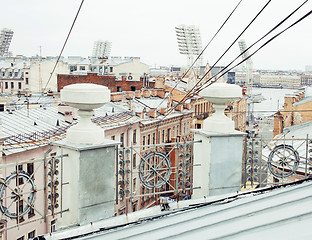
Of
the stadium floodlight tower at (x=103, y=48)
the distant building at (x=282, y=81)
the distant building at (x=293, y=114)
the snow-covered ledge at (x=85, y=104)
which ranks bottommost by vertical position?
the distant building at (x=293, y=114)

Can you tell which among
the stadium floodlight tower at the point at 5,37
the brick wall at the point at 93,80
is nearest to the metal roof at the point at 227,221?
the brick wall at the point at 93,80

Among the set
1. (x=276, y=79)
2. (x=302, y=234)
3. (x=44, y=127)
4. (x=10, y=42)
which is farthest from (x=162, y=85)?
(x=276, y=79)

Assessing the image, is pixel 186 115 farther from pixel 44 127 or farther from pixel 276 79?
pixel 276 79

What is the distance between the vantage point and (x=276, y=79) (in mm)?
116312

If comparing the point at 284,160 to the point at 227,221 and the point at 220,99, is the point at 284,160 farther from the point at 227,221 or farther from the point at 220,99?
the point at 227,221

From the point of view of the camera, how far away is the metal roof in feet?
8.75

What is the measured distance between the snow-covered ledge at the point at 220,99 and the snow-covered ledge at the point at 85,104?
1394mm

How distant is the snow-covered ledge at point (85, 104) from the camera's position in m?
3.93

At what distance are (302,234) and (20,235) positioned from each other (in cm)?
A: 1584

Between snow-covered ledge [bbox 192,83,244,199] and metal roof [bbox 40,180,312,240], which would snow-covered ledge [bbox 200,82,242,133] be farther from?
metal roof [bbox 40,180,312,240]

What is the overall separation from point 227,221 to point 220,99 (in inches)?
81.6

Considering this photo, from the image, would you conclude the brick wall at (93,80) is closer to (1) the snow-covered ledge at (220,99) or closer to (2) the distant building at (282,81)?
(1) the snow-covered ledge at (220,99)

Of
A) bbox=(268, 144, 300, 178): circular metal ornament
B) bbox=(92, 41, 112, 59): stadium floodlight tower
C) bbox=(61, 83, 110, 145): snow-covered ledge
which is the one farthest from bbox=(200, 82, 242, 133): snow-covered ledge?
bbox=(92, 41, 112, 59): stadium floodlight tower

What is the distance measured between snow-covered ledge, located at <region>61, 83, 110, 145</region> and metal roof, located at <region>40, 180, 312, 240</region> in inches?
31.9
